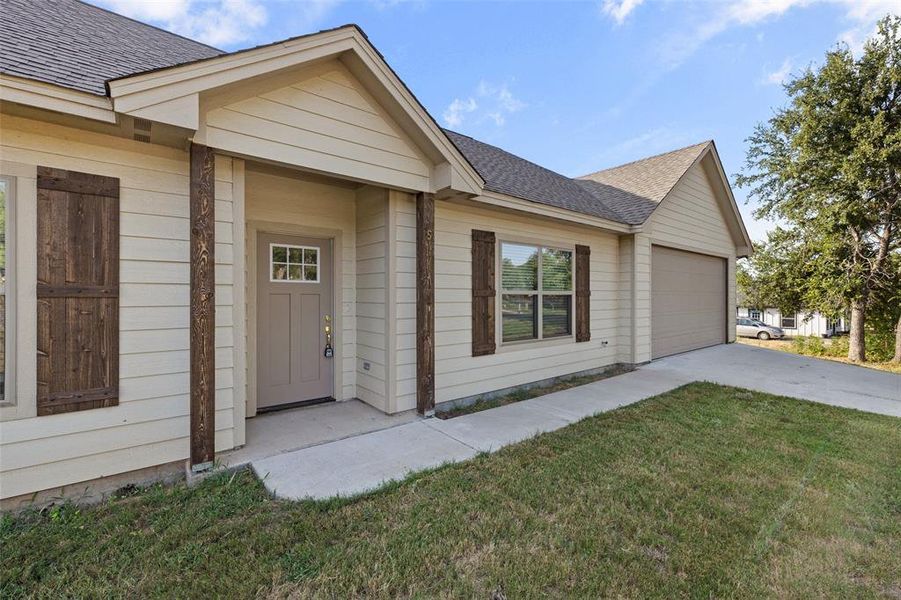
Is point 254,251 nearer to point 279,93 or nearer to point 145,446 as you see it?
point 279,93

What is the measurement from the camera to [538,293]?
6.31 m

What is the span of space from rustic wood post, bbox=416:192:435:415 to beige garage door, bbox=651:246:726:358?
5729 mm

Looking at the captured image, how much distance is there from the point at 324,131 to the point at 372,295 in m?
1.93

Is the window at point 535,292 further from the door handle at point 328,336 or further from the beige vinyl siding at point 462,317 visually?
the door handle at point 328,336

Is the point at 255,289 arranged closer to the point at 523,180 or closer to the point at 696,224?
the point at 523,180

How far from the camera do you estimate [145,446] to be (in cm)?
313

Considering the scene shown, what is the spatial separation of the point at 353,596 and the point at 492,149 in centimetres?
777

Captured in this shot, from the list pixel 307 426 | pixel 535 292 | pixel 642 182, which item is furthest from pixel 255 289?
pixel 642 182

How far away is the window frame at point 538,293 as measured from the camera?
5.77 meters

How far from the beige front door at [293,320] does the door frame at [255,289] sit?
73 mm

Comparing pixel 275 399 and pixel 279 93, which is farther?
pixel 275 399

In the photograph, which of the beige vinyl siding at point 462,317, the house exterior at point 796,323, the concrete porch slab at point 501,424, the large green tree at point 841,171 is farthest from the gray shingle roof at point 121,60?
the house exterior at point 796,323

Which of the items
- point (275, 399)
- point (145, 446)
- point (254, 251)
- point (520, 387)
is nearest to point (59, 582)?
point (145, 446)

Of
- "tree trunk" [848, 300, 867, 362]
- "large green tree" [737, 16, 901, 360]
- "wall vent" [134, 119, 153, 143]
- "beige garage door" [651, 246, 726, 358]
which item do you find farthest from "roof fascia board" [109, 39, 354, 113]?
"tree trunk" [848, 300, 867, 362]
